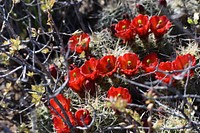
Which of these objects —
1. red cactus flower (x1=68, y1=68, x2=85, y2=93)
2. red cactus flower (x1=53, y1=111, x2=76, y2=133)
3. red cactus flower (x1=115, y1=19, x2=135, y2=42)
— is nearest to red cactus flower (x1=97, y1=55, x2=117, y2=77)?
red cactus flower (x1=68, y1=68, x2=85, y2=93)

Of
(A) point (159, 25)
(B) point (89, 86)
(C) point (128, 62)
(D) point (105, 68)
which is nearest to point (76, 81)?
(B) point (89, 86)

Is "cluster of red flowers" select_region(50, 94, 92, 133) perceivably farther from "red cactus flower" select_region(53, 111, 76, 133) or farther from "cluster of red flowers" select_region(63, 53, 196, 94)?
"cluster of red flowers" select_region(63, 53, 196, 94)

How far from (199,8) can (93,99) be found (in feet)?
4.07

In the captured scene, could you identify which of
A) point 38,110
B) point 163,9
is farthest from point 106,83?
point 163,9

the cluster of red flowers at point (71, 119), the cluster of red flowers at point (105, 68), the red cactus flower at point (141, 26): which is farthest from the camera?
the red cactus flower at point (141, 26)

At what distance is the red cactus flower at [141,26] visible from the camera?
107 inches

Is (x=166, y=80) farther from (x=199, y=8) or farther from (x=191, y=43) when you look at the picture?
(x=199, y=8)

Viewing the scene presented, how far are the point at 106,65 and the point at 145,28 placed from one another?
0.38 metres

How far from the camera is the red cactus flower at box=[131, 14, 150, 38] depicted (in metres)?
2.72

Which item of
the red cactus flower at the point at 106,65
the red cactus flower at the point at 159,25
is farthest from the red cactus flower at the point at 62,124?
the red cactus flower at the point at 159,25

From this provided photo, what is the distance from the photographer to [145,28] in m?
2.72

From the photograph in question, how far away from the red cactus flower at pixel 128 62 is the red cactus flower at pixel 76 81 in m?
0.26

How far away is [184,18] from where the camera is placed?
10.6 feet

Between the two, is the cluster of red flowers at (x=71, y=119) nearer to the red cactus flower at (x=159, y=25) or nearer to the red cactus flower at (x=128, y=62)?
the red cactus flower at (x=128, y=62)
